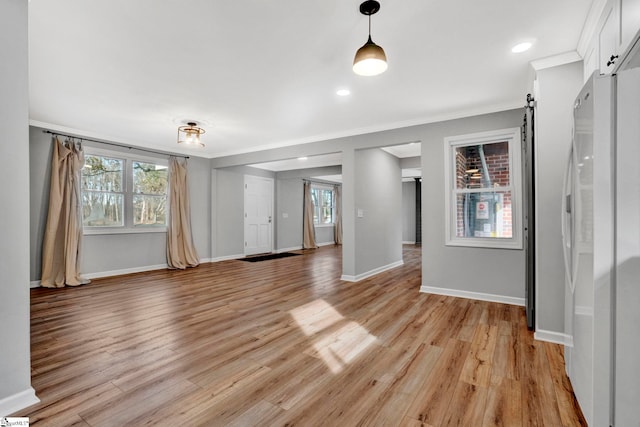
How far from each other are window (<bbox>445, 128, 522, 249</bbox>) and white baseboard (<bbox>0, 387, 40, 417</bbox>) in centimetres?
417

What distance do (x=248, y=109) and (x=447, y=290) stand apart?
357 cm

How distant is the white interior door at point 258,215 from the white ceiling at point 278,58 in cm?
372

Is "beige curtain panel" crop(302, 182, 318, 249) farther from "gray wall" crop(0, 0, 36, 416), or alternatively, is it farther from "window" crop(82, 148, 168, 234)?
"gray wall" crop(0, 0, 36, 416)

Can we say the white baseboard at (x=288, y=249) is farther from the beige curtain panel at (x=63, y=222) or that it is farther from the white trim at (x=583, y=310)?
the white trim at (x=583, y=310)

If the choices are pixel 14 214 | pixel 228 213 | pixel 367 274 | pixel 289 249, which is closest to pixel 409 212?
pixel 289 249

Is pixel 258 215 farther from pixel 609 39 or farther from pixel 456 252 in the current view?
pixel 609 39

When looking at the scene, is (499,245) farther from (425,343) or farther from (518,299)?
(425,343)

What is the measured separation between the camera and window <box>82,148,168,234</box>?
514 centimetres

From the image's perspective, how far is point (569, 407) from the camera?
168cm

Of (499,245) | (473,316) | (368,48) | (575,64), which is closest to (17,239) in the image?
(368,48)

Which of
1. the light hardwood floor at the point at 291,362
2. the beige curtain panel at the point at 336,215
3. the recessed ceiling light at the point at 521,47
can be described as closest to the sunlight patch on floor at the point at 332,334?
the light hardwood floor at the point at 291,362

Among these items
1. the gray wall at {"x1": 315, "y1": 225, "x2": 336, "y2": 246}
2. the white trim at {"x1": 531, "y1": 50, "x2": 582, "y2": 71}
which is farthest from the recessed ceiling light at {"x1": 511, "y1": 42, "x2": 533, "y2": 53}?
the gray wall at {"x1": 315, "y1": 225, "x2": 336, "y2": 246}

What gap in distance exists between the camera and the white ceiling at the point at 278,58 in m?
2.05

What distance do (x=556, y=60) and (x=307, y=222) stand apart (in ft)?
Result: 25.7
